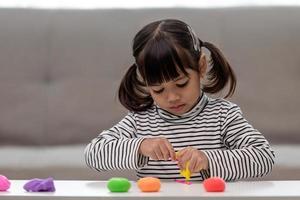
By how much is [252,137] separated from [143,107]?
27cm

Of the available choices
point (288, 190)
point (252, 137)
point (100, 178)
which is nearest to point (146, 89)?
point (252, 137)

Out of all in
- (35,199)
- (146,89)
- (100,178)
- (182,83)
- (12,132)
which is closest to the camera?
(35,199)

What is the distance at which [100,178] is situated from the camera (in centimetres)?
172

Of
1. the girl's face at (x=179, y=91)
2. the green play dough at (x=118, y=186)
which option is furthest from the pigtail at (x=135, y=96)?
the green play dough at (x=118, y=186)

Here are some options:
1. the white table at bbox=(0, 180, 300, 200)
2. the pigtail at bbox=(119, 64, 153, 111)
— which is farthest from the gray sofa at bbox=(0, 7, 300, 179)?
the white table at bbox=(0, 180, 300, 200)

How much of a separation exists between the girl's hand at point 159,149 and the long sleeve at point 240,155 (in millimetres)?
85

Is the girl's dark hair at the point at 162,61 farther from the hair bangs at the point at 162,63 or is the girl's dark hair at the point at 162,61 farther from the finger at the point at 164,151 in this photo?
the finger at the point at 164,151

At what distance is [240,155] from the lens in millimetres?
1178

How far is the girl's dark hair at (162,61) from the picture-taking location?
3.99ft

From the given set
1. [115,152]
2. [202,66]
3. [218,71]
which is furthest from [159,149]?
[218,71]

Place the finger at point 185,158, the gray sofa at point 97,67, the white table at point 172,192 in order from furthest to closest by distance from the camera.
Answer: the gray sofa at point 97,67
the finger at point 185,158
the white table at point 172,192

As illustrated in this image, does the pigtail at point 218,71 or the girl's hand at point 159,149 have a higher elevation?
the pigtail at point 218,71

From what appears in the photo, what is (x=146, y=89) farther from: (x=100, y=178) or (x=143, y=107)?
(x=100, y=178)

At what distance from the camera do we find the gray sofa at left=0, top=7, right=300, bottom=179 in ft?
6.72
